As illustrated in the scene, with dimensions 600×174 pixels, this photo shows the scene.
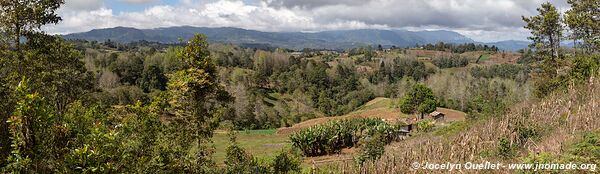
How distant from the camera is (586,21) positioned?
88.4ft

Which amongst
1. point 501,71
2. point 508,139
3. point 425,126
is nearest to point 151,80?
point 425,126

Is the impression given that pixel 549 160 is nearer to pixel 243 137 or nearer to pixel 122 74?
pixel 243 137

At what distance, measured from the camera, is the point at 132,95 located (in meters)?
64.4

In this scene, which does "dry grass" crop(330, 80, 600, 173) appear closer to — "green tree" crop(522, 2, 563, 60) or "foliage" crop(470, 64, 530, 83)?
"green tree" crop(522, 2, 563, 60)

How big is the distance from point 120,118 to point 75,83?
950 centimetres

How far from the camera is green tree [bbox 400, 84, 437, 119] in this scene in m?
43.2

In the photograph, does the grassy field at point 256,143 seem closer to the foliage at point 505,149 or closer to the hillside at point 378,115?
the hillside at point 378,115

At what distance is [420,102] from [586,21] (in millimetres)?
19036

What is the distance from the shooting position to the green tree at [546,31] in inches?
1166

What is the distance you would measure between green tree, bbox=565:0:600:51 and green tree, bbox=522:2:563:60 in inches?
37.4

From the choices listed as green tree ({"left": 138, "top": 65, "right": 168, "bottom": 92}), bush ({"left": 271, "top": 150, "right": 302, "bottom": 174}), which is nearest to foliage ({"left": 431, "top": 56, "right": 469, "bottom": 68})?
green tree ({"left": 138, "top": 65, "right": 168, "bottom": 92})

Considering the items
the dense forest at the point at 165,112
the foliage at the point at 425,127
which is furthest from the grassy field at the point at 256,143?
the foliage at the point at 425,127

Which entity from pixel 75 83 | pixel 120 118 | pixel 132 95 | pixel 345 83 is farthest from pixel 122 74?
pixel 120 118

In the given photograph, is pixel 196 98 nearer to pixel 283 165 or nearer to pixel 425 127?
pixel 283 165
